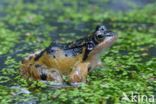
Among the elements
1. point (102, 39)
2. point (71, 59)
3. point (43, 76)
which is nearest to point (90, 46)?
point (102, 39)

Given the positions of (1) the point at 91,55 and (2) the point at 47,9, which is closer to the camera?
(1) the point at 91,55

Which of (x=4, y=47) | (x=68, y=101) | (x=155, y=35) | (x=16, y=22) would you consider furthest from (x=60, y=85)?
(x=16, y=22)

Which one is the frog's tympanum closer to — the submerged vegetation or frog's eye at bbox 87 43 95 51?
frog's eye at bbox 87 43 95 51

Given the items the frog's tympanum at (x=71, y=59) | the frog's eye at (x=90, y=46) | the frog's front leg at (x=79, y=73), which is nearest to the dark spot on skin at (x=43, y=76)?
the frog's tympanum at (x=71, y=59)

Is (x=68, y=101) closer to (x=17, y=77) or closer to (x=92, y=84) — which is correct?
(x=92, y=84)

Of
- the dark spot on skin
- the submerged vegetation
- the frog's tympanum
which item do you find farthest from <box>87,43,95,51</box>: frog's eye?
the dark spot on skin

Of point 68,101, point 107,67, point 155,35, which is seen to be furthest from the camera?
point 155,35

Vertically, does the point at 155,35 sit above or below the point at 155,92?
above

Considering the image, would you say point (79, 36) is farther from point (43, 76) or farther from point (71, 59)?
point (43, 76)
